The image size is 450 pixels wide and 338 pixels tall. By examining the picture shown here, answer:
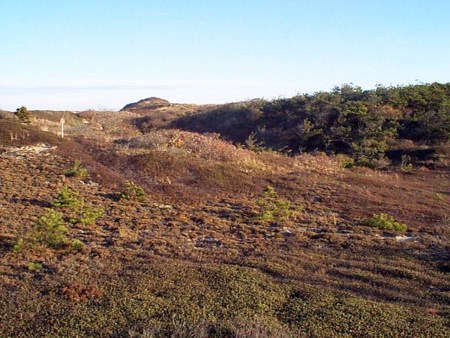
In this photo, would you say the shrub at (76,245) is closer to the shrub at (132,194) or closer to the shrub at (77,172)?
the shrub at (132,194)

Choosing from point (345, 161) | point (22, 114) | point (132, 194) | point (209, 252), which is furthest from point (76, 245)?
point (22, 114)

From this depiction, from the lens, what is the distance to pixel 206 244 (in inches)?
419

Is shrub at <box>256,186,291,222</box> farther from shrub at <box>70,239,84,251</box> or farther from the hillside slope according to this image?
shrub at <box>70,239,84,251</box>

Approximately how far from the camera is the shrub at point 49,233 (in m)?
9.32

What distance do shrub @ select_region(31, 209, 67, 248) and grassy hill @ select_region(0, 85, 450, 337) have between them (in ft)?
0.08

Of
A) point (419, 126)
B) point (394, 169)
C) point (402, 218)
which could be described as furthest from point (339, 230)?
point (419, 126)

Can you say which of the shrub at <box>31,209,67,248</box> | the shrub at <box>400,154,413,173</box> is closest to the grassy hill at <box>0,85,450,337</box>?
the shrub at <box>31,209,67,248</box>

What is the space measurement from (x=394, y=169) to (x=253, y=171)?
10.5 m

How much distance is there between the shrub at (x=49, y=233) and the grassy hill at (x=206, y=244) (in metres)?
0.02

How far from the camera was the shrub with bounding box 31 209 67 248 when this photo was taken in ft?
30.6

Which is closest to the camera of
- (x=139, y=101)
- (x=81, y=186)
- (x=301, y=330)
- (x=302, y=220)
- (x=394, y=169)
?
(x=301, y=330)

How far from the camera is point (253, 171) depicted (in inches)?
779

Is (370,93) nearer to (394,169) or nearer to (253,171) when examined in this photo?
(394,169)

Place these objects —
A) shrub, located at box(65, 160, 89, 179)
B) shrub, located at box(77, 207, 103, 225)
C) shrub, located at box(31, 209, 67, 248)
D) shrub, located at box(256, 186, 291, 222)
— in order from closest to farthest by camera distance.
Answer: shrub, located at box(31, 209, 67, 248)
shrub, located at box(77, 207, 103, 225)
shrub, located at box(256, 186, 291, 222)
shrub, located at box(65, 160, 89, 179)
